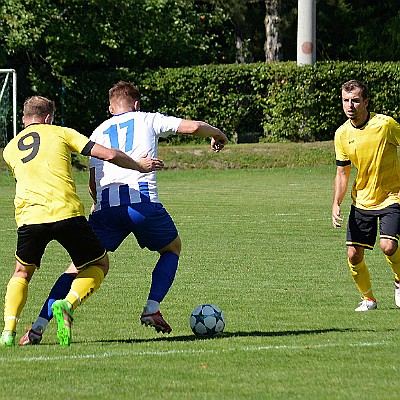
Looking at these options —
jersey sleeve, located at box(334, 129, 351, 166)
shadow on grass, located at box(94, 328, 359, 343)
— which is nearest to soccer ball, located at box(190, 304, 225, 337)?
shadow on grass, located at box(94, 328, 359, 343)

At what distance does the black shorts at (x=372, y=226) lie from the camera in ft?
30.8

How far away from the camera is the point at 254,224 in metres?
17.0

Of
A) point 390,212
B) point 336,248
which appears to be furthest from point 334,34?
point 390,212

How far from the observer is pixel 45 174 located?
758 centimetres

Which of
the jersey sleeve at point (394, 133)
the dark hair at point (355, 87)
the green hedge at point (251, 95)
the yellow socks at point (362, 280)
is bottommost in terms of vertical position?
the green hedge at point (251, 95)

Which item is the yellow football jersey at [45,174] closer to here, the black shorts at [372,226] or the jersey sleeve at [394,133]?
the black shorts at [372,226]

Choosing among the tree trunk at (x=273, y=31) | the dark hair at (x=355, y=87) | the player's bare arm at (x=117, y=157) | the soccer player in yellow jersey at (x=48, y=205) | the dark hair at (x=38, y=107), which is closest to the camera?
the player's bare arm at (x=117, y=157)

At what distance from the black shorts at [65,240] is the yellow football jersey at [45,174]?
49mm

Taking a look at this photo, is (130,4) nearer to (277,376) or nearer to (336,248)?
(336,248)

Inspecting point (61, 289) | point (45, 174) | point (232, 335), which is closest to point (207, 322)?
point (232, 335)

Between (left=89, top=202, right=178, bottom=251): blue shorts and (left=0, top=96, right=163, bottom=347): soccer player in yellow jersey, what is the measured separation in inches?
13.0

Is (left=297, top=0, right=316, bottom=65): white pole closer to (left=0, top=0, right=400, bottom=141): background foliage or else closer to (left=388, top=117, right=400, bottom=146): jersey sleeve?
(left=0, top=0, right=400, bottom=141): background foliage

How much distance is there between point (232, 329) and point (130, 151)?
161 cm

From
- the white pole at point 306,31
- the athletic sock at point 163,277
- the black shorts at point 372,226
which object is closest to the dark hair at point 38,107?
the athletic sock at point 163,277
